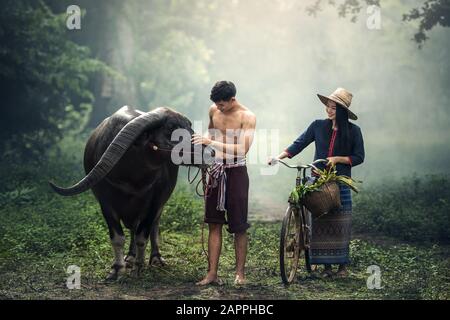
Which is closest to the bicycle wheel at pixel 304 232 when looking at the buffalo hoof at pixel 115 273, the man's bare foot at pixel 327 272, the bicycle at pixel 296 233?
the bicycle at pixel 296 233

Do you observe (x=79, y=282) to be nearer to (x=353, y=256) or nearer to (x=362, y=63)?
(x=353, y=256)

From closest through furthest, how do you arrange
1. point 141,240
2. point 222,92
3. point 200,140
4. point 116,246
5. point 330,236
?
point 222,92 → point 200,140 → point 330,236 → point 116,246 → point 141,240

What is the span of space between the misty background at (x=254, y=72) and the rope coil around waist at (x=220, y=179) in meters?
7.12

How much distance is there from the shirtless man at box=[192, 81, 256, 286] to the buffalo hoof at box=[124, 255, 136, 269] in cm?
128

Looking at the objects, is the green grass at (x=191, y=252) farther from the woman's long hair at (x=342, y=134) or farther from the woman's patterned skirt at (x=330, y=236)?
the woman's long hair at (x=342, y=134)

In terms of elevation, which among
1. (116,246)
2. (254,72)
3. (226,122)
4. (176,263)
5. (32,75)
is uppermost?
(254,72)

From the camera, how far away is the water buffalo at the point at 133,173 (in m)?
7.93

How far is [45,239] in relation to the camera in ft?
33.2

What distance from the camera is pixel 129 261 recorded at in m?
8.95

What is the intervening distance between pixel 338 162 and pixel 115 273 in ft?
8.71

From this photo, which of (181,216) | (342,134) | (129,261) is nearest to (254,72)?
(181,216)

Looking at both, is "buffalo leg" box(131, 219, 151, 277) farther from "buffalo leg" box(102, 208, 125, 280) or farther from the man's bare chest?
the man's bare chest

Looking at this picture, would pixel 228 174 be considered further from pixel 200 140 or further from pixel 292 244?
pixel 292 244

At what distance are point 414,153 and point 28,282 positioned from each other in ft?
71.8
